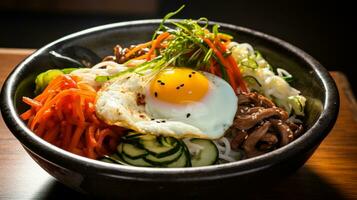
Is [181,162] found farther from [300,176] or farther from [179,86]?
[300,176]

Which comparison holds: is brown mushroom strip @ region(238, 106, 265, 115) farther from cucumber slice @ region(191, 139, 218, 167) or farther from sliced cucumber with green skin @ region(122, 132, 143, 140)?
sliced cucumber with green skin @ region(122, 132, 143, 140)

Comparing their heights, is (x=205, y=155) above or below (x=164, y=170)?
below

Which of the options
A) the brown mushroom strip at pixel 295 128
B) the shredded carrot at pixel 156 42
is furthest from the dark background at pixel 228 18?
the brown mushroom strip at pixel 295 128

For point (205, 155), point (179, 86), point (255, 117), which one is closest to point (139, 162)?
point (205, 155)

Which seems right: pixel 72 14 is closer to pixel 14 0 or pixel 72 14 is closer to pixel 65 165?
pixel 14 0

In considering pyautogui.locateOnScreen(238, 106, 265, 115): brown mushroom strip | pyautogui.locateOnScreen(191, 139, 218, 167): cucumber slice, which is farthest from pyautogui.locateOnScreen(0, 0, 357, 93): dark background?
pyautogui.locateOnScreen(191, 139, 218, 167): cucumber slice
